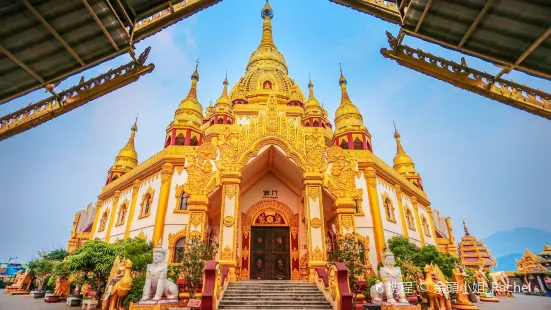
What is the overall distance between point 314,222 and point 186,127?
14.4m

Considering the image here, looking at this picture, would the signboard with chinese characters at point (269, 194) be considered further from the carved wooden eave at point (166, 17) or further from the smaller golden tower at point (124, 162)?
the smaller golden tower at point (124, 162)

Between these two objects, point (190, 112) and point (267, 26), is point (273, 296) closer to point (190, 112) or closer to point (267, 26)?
point (190, 112)

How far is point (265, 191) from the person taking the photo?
14.7 metres

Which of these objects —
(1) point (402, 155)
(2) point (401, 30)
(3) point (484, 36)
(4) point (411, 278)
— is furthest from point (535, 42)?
(1) point (402, 155)

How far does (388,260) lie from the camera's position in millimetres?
8820

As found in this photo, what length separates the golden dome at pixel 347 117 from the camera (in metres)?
23.3

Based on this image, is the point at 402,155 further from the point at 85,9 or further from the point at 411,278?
the point at 85,9

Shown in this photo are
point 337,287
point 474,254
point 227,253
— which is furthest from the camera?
point 474,254

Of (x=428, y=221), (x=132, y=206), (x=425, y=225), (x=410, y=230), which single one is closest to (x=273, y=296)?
(x=132, y=206)

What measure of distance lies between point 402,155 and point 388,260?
980 inches

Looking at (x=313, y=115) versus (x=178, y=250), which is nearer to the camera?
(x=178, y=250)

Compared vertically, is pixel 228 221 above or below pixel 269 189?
below

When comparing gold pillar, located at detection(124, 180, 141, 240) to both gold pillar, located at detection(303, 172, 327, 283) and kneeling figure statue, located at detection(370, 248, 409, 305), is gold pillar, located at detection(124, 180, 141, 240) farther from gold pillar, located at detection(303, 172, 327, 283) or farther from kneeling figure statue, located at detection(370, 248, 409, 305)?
kneeling figure statue, located at detection(370, 248, 409, 305)

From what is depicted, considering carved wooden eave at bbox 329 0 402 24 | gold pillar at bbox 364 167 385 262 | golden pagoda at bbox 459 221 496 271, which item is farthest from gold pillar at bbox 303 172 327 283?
golden pagoda at bbox 459 221 496 271
